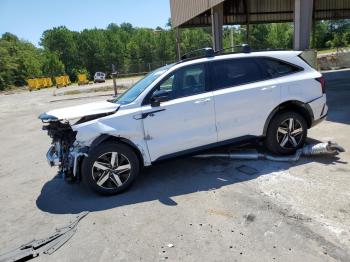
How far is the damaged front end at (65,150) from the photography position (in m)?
5.21

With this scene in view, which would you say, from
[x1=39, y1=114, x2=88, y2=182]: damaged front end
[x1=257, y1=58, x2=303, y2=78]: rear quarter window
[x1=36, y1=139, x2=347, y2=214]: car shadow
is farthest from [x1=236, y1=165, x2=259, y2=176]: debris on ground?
[x1=39, y1=114, x2=88, y2=182]: damaged front end

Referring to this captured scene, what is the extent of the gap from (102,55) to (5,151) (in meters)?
67.0

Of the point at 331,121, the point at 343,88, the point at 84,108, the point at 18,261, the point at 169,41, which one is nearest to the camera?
the point at 18,261

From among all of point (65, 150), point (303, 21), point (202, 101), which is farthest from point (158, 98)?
point (303, 21)

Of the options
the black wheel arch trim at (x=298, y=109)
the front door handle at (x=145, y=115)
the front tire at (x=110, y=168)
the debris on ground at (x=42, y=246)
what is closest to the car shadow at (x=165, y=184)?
the front tire at (x=110, y=168)

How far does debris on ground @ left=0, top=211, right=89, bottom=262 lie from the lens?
3.91m

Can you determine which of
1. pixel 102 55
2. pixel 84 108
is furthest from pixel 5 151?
pixel 102 55

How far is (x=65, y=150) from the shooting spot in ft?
18.0

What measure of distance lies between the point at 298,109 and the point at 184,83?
209 cm

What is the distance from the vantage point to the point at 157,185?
561cm

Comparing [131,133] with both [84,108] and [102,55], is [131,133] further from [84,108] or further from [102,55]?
[102,55]

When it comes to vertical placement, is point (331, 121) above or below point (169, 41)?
below

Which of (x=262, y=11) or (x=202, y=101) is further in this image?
(x=262, y=11)

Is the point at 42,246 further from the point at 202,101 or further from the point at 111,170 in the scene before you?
the point at 202,101
